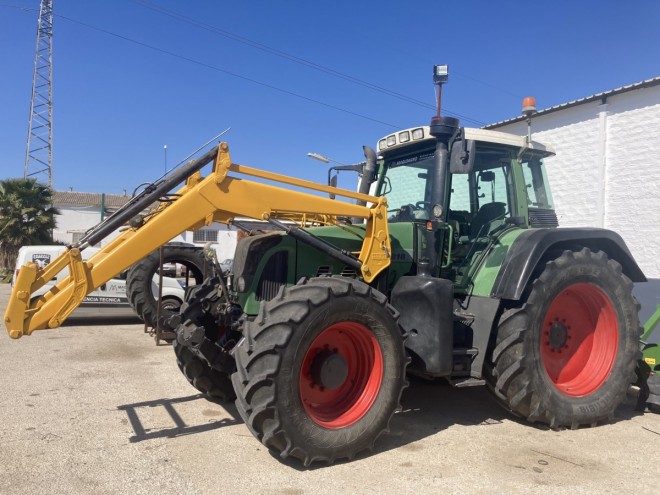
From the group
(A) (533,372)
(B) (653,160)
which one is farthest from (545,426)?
(B) (653,160)

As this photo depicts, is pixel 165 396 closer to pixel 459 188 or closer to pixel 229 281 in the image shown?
pixel 229 281

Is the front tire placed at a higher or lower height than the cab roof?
lower

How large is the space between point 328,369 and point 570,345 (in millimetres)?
2658

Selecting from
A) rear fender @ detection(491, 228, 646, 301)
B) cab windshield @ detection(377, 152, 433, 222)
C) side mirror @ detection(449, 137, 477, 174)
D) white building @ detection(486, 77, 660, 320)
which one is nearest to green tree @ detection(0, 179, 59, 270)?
white building @ detection(486, 77, 660, 320)

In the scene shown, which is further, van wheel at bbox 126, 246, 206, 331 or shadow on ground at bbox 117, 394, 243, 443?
van wheel at bbox 126, 246, 206, 331

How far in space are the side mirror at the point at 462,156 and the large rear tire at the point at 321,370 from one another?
1.32 metres

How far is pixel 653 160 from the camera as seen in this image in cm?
1014

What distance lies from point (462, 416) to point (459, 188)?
7.17ft

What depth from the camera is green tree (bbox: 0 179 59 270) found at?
20.2 meters

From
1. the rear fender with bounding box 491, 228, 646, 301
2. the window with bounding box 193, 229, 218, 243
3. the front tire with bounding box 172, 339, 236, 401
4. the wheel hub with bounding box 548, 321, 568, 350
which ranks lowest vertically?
the front tire with bounding box 172, 339, 236, 401

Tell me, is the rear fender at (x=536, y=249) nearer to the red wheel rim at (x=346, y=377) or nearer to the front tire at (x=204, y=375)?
the red wheel rim at (x=346, y=377)

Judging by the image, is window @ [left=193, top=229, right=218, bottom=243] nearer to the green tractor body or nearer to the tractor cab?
the tractor cab

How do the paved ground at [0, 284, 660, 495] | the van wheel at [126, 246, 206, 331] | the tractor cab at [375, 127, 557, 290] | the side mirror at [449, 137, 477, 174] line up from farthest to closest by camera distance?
the van wheel at [126, 246, 206, 331] < the tractor cab at [375, 127, 557, 290] < the side mirror at [449, 137, 477, 174] < the paved ground at [0, 284, 660, 495]

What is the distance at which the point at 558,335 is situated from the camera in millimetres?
5055
